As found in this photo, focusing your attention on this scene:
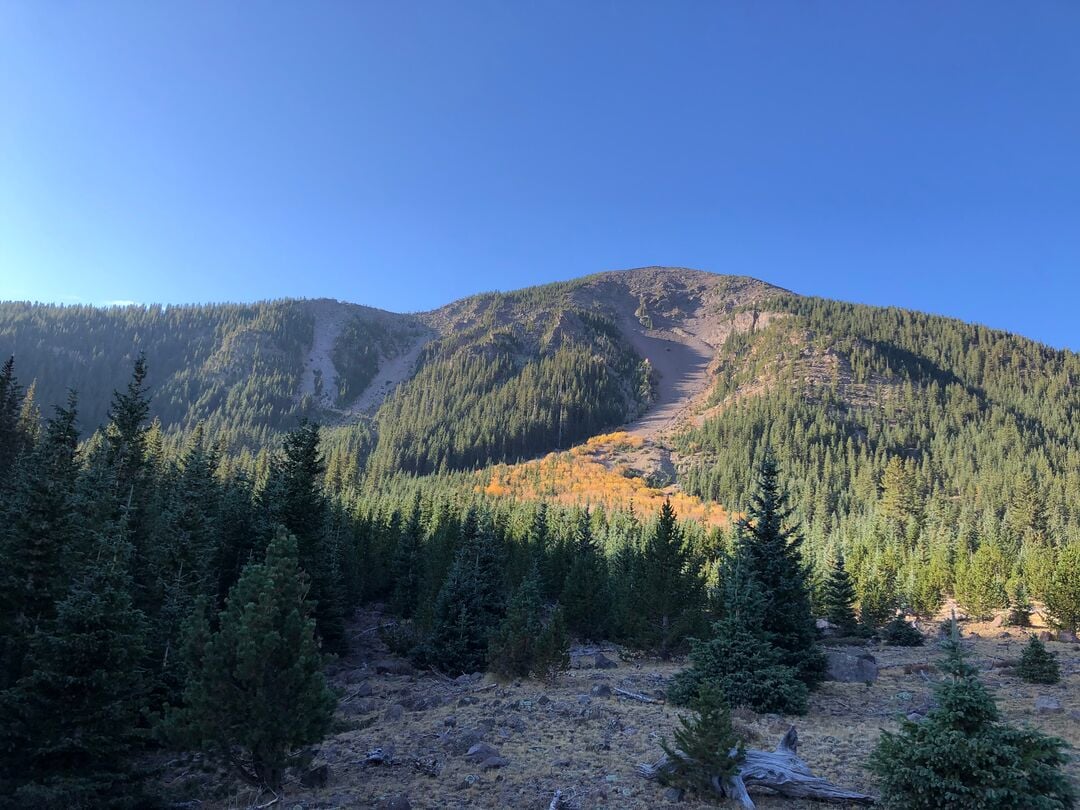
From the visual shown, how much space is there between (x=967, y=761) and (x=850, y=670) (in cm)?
1834

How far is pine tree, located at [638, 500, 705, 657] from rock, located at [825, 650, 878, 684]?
8260 millimetres

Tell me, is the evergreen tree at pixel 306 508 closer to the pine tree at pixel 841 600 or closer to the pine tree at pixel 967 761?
the pine tree at pixel 967 761

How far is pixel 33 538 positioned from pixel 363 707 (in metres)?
12.5

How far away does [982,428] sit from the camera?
6097 inches

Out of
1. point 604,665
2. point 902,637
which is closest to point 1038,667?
point 604,665

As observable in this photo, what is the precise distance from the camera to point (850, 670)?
24.4 metres

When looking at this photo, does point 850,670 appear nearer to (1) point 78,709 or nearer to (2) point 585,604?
(2) point 585,604

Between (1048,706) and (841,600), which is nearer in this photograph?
(1048,706)

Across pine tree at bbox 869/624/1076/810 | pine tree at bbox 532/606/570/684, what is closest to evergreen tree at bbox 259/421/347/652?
pine tree at bbox 532/606/570/684

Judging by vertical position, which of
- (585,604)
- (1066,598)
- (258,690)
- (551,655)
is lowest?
(585,604)

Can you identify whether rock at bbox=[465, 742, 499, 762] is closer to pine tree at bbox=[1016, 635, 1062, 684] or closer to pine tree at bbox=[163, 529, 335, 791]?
pine tree at bbox=[163, 529, 335, 791]

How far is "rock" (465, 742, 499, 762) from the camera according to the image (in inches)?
559

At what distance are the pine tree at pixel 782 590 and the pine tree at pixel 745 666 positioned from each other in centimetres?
69

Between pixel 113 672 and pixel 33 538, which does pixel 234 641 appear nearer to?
pixel 113 672
